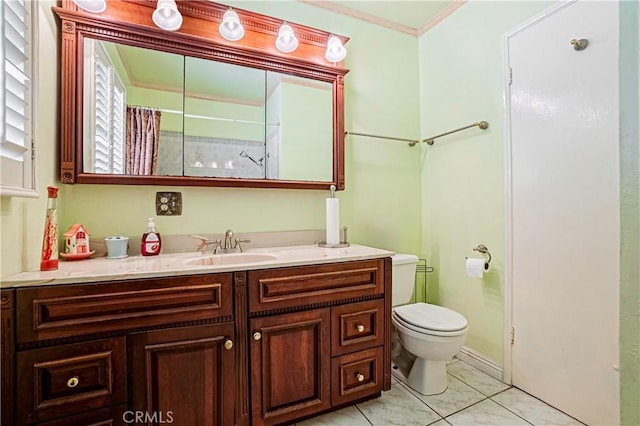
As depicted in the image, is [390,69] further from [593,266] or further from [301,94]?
[593,266]

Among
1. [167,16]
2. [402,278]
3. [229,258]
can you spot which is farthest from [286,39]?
[402,278]

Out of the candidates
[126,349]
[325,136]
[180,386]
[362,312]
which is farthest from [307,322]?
[325,136]

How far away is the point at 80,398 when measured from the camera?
106 centimetres

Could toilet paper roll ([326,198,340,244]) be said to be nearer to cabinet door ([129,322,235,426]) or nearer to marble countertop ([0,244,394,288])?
marble countertop ([0,244,394,288])

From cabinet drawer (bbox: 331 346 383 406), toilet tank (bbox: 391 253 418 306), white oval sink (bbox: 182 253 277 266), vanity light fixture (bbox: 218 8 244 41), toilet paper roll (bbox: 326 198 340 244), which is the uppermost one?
vanity light fixture (bbox: 218 8 244 41)

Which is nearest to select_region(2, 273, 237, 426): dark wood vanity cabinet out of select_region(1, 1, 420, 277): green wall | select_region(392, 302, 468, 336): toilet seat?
select_region(1, 1, 420, 277): green wall

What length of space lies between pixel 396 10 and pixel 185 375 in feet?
8.61

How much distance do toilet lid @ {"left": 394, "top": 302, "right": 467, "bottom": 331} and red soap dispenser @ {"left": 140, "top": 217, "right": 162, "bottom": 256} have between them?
1445mm

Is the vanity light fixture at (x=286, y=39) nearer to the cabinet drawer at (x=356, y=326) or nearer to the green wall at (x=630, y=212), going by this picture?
the cabinet drawer at (x=356, y=326)

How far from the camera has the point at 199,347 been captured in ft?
3.99

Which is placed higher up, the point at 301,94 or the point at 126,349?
the point at 301,94

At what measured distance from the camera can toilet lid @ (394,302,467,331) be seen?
162 cm

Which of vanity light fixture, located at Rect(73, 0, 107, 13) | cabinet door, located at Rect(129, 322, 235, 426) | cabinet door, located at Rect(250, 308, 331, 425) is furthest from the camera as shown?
vanity light fixture, located at Rect(73, 0, 107, 13)

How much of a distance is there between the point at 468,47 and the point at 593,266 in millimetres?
1565
